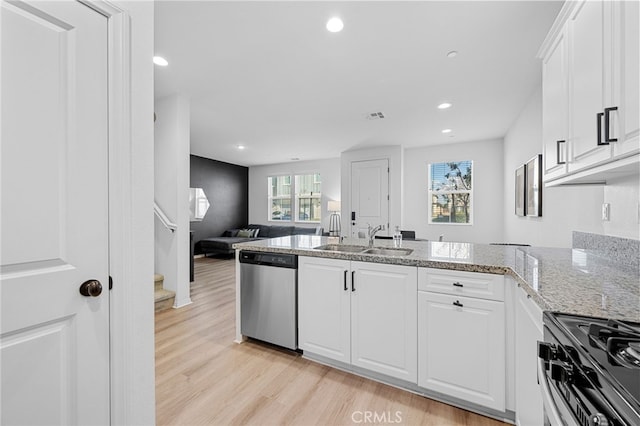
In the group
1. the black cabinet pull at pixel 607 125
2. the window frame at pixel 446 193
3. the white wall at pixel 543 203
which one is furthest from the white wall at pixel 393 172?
the black cabinet pull at pixel 607 125

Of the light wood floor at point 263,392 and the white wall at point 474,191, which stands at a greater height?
the white wall at point 474,191

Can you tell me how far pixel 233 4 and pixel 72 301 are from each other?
1969mm

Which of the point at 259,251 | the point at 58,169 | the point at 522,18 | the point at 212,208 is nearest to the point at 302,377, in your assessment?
the point at 259,251

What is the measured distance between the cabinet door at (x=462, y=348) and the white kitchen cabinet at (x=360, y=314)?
0.26ft

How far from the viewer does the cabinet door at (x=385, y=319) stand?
5.82ft

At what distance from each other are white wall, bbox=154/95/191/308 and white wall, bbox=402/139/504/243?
15.5 ft

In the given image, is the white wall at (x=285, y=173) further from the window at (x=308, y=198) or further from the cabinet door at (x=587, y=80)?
the cabinet door at (x=587, y=80)

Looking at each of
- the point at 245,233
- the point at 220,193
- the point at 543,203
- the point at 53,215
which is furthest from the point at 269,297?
the point at 220,193

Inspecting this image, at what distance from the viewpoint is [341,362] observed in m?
2.08

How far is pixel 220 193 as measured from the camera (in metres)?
7.85

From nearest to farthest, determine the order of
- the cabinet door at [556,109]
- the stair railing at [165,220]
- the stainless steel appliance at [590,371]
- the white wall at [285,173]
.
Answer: the stainless steel appliance at [590,371] < the cabinet door at [556,109] < the stair railing at [165,220] < the white wall at [285,173]

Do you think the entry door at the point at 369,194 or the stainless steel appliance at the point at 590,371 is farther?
the entry door at the point at 369,194

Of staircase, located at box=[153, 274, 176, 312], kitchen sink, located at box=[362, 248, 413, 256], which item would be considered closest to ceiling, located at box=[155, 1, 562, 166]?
kitchen sink, located at box=[362, 248, 413, 256]

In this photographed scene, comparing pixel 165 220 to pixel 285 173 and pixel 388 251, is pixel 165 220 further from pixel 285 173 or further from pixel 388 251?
pixel 285 173
